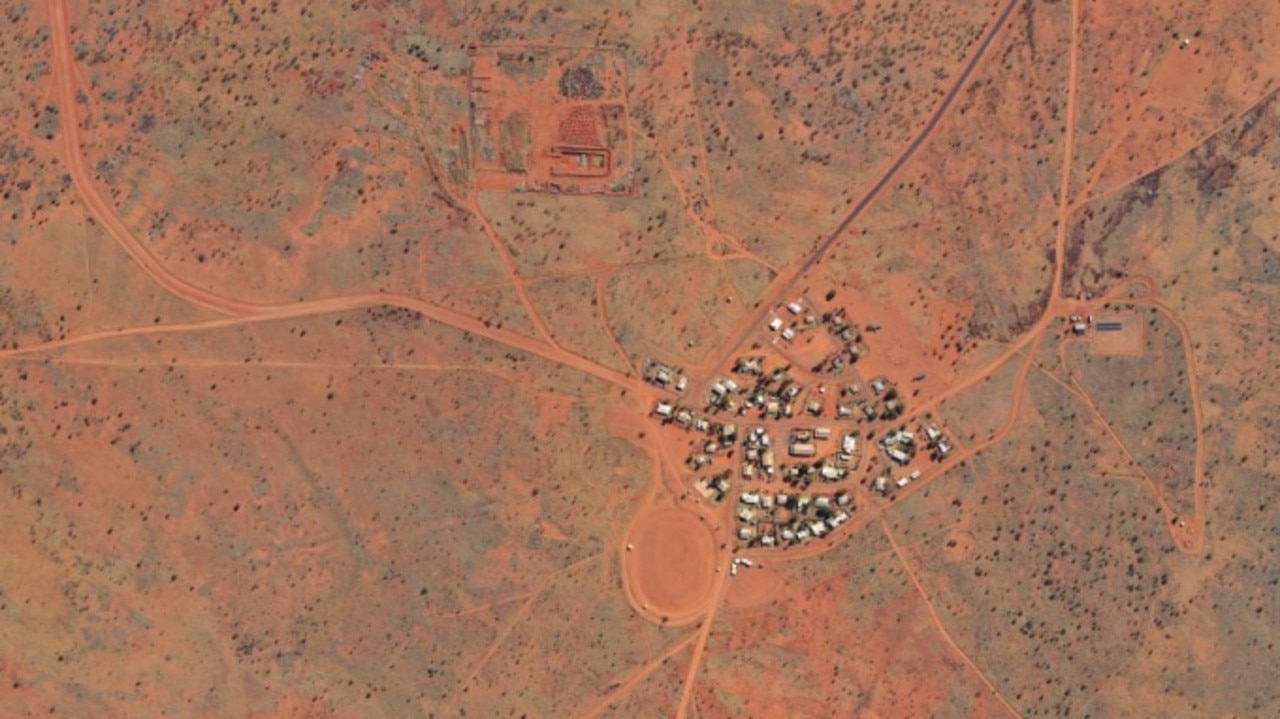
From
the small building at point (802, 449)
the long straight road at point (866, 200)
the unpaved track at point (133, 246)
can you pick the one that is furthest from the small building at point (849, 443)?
the unpaved track at point (133, 246)

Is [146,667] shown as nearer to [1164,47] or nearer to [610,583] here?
[610,583]

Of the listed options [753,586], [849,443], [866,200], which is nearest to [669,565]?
[753,586]

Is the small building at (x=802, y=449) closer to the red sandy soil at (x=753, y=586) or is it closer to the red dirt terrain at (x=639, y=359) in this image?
the red dirt terrain at (x=639, y=359)

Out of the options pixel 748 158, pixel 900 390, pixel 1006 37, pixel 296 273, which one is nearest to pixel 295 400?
pixel 296 273

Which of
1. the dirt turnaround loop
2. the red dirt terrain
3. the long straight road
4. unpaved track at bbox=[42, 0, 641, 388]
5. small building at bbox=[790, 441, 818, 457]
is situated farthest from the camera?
the long straight road

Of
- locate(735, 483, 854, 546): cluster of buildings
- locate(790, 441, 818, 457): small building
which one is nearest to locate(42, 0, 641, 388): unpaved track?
locate(735, 483, 854, 546): cluster of buildings

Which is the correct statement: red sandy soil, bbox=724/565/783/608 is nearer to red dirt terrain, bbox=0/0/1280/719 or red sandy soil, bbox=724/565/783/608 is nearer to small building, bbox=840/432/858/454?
red dirt terrain, bbox=0/0/1280/719
